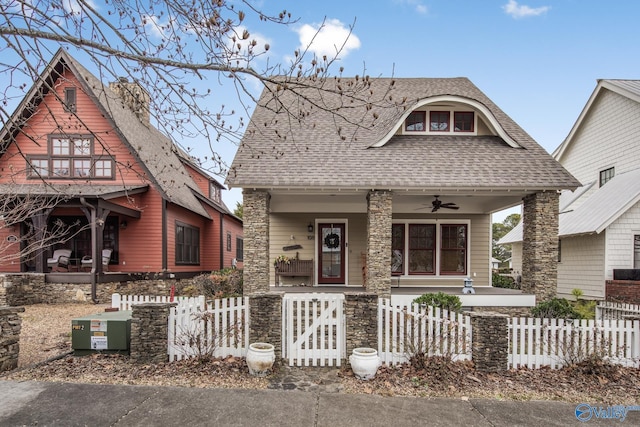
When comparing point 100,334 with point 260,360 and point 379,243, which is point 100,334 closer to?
point 260,360

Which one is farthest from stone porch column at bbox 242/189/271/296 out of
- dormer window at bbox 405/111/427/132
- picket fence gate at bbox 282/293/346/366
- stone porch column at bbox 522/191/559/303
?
stone porch column at bbox 522/191/559/303

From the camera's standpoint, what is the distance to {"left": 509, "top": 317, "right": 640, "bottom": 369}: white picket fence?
5.75 meters

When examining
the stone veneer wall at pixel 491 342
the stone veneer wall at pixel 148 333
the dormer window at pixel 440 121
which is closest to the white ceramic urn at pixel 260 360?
the stone veneer wall at pixel 148 333

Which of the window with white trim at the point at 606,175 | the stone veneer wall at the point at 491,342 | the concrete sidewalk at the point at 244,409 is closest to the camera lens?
the concrete sidewalk at the point at 244,409

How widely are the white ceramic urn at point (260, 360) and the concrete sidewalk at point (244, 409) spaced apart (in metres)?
0.51

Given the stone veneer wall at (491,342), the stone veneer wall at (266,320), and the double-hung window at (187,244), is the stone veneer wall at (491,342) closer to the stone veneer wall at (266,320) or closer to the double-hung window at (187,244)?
the stone veneer wall at (266,320)

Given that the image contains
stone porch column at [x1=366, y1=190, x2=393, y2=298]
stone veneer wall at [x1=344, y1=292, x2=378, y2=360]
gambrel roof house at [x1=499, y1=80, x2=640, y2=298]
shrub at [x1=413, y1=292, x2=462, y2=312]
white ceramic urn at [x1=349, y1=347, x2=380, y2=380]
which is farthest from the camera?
gambrel roof house at [x1=499, y1=80, x2=640, y2=298]

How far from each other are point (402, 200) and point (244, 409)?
8192 millimetres

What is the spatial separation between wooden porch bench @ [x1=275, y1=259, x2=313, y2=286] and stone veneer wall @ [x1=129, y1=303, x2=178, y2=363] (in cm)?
625

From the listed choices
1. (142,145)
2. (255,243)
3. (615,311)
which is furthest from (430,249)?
(142,145)

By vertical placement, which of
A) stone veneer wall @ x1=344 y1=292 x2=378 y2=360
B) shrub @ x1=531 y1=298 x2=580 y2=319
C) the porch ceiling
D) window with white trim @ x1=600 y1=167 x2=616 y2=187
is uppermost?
window with white trim @ x1=600 y1=167 x2=616 y2=187

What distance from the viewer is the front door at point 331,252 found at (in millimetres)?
12531

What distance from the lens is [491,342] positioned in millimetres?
5566

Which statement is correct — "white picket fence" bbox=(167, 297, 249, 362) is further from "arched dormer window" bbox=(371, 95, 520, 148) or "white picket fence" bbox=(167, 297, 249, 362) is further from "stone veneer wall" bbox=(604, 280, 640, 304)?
"stone veneer wall" bbox=(604, 280, 640, 304)
